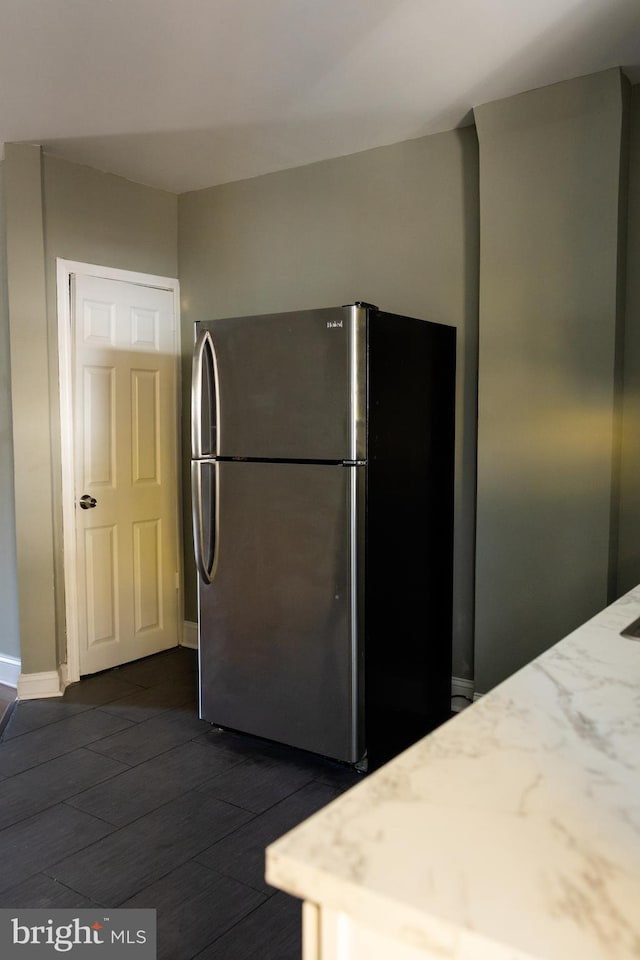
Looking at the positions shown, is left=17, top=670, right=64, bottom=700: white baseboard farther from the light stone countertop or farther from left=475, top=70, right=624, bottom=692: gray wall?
the light stone countertop

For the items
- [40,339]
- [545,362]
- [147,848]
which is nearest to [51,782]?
[147,848]

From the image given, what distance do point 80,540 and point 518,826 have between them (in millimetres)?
3265

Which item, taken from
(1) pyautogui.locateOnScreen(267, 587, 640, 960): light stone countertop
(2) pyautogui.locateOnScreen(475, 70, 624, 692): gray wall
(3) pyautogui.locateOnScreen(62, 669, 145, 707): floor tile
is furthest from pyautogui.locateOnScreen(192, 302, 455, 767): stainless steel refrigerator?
(1) pyautogui.locateOnScreen(267, 587, 640, 960): light stone countertop

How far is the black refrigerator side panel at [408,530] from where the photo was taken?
2.65 meters

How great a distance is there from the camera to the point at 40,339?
3453 mm

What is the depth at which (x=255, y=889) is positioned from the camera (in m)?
2.06

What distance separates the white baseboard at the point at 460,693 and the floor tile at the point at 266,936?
1384 mm

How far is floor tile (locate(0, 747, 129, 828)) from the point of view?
8.21ft

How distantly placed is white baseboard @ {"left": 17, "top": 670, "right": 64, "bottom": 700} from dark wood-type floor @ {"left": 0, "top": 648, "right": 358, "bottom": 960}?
0.06m

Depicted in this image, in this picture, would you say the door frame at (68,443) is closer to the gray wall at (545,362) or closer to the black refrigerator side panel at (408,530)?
the black refrigerator side panel at (408,530)

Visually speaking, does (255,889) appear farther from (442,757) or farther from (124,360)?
(124,360)

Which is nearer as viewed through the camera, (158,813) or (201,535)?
(158,813)

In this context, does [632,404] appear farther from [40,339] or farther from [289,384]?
[40,339]

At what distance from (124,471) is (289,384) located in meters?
1.54
